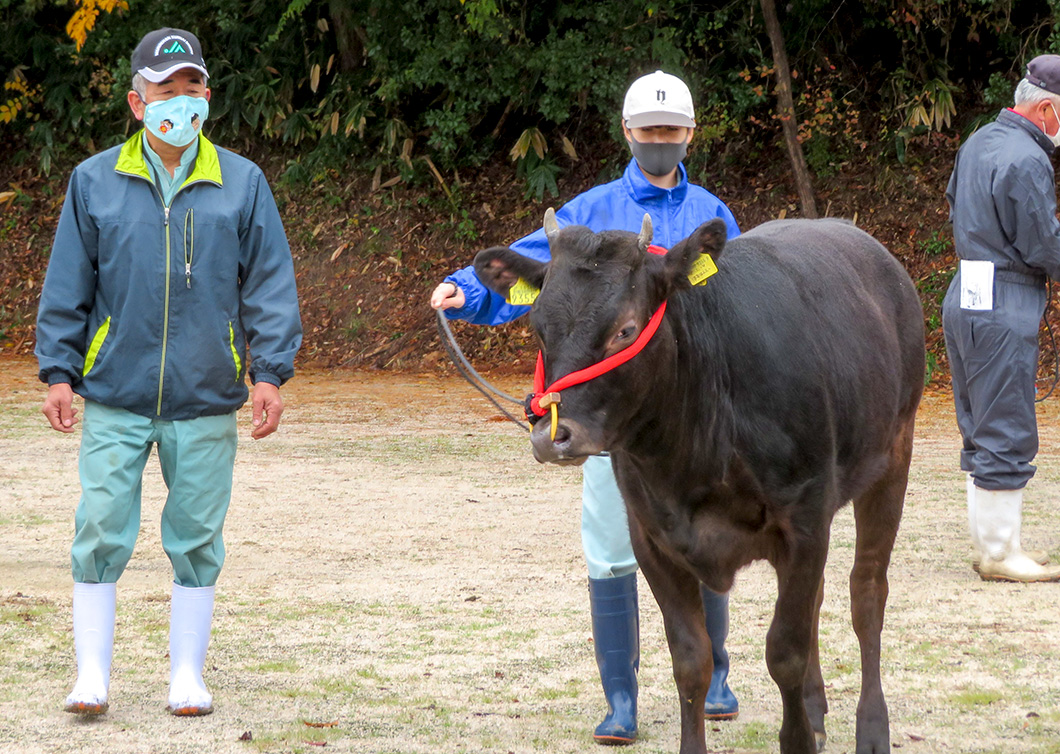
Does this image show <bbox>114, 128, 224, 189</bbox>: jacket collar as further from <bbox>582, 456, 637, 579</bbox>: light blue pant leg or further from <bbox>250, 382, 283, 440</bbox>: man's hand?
<bbox>582, 456, 637, 579</bbox>: light blue pant leg

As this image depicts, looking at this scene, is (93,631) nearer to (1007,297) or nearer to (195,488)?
(195,488)

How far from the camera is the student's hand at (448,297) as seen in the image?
452 centimetres

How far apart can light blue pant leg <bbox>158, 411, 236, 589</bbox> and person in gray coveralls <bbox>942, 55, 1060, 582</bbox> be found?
13.4ft

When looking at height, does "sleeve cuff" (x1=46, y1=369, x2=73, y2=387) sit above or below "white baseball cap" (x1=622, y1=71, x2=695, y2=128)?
below

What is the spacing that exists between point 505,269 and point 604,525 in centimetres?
119

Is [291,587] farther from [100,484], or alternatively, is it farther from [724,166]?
A: [724,166]

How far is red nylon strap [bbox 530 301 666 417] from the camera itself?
368cm

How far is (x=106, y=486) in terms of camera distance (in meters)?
4.77

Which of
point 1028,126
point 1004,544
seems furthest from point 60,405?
point 1028,126

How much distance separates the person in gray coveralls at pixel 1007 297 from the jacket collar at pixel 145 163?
13.5 feet

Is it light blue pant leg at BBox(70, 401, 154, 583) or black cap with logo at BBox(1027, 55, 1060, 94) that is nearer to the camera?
light blue pant leg at BBox(70, 401, 154, 583)

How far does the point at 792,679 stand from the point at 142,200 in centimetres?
286

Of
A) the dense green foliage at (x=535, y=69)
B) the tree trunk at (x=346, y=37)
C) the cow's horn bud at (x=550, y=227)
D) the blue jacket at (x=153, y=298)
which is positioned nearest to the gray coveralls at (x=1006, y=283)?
the cow's horn bud at (x=550, y=227)

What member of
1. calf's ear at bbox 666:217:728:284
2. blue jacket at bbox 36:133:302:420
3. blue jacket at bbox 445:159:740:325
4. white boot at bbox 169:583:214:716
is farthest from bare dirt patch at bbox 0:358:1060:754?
calf's ear at bbox 666:217:728:284
